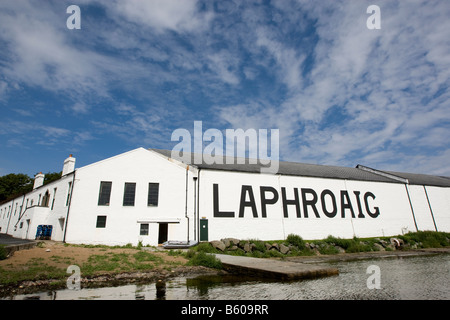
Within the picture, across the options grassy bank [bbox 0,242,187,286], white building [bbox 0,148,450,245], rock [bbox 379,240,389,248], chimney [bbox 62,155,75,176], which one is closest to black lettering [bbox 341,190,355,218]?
white building [bbox 0,148,450,245]

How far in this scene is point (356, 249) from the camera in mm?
23484

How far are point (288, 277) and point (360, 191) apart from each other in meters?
26.3

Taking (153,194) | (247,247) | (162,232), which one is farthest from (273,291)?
(162,232)

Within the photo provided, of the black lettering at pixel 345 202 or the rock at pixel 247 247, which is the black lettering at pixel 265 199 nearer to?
the rock at pixel 247 247

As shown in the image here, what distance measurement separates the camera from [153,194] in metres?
21.9

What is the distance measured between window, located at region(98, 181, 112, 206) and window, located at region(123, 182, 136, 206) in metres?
1.28

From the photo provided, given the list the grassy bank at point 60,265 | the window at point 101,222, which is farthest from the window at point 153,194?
the grassy bank at point 60,265

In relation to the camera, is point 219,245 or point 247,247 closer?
point 219,245

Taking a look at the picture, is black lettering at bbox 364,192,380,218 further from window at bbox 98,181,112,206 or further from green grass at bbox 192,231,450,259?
window at bbox 98,181,112,206

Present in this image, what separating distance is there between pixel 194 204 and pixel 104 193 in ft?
24.9

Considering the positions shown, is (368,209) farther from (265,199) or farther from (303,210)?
(265,199)

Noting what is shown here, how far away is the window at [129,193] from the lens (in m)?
21.2
